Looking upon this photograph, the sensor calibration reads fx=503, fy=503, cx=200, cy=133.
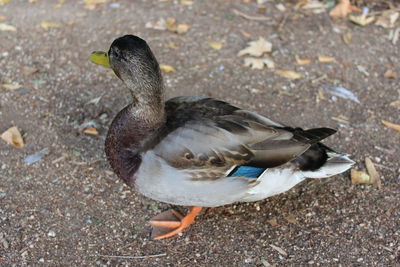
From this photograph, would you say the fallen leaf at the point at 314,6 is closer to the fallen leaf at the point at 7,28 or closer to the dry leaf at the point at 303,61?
the dry leaf at the point at 303,61

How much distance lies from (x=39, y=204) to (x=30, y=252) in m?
0.42

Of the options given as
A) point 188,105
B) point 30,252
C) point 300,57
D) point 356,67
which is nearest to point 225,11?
point 300,57

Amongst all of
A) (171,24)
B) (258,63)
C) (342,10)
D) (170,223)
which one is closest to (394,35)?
(342,10)

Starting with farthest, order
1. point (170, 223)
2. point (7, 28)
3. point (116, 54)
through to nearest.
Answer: point (7, 28), point (170, 223), point (116, 54)

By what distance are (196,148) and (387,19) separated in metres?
3.71

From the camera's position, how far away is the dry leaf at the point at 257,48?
4.93 meters

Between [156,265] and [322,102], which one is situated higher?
[322,102]

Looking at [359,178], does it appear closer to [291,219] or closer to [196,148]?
[291,219]

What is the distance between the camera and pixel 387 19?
5.55 meters

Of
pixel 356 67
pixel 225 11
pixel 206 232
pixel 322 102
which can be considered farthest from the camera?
pixel 225 11

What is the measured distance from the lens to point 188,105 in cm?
311

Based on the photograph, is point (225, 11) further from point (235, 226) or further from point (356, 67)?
point (235, 226)

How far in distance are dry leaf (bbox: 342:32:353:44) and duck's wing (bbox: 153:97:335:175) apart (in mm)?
2504

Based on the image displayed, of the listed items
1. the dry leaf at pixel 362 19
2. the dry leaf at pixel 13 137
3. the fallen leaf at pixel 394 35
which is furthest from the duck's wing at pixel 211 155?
the dry leaf at pixel 362 19
